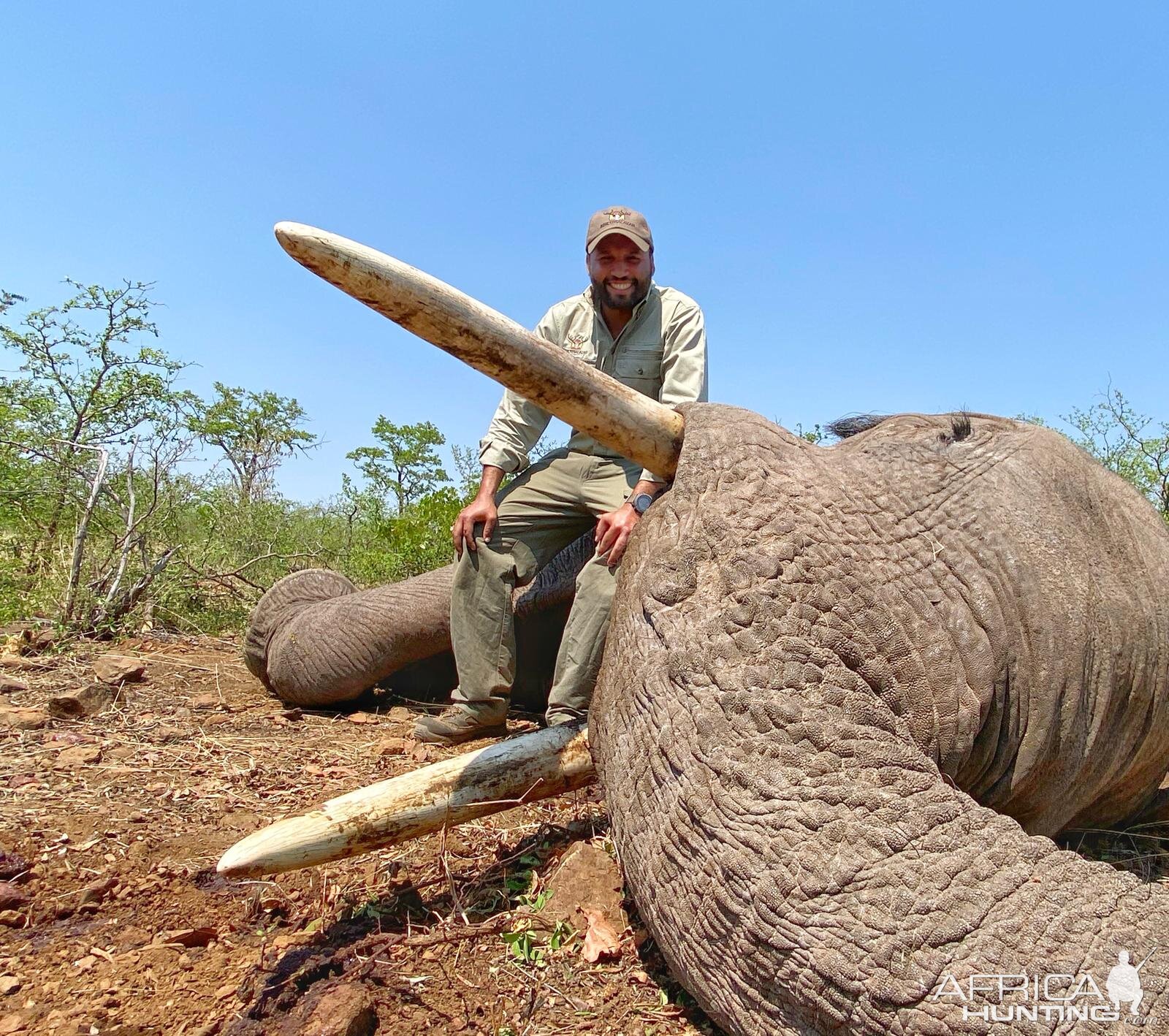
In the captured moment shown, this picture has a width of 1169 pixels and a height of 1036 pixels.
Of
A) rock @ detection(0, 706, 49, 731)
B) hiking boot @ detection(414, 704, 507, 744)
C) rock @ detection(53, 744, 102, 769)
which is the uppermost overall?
hiking boot @ detection(414, 704, 507, 744)

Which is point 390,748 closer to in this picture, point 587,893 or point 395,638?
point 395,638

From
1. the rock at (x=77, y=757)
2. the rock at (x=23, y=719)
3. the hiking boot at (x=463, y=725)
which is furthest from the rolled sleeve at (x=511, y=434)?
the rock at (x=23, y=719)

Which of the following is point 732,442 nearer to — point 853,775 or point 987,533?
point 987,533

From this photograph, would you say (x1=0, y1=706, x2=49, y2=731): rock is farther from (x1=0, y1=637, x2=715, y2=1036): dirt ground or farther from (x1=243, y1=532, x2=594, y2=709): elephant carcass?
(x1=243, y1=532, x2=594, y2=709): elephant carcass

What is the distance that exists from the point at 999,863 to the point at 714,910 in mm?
544

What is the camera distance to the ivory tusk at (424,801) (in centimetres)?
232

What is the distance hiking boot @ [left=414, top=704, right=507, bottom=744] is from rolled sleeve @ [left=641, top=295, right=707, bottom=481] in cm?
157

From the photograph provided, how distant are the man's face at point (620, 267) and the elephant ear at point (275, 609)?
104 inches

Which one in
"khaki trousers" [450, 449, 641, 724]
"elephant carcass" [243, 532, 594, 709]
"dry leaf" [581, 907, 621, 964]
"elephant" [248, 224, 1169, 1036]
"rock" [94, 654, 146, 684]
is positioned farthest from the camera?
"rock" [94, 654, 146, 684]

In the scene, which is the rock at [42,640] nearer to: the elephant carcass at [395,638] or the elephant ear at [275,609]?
the elephant ear at [275,609]

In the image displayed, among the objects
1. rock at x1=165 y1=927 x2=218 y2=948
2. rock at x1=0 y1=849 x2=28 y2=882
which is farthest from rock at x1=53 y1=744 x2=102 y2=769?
rock at x1=165 y1=927 x2=218 y2=948

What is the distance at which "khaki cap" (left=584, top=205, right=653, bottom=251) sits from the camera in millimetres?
4117

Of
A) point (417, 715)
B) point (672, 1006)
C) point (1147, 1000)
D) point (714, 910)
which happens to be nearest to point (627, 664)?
point (714, 910)

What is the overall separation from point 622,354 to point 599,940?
2616 mm
